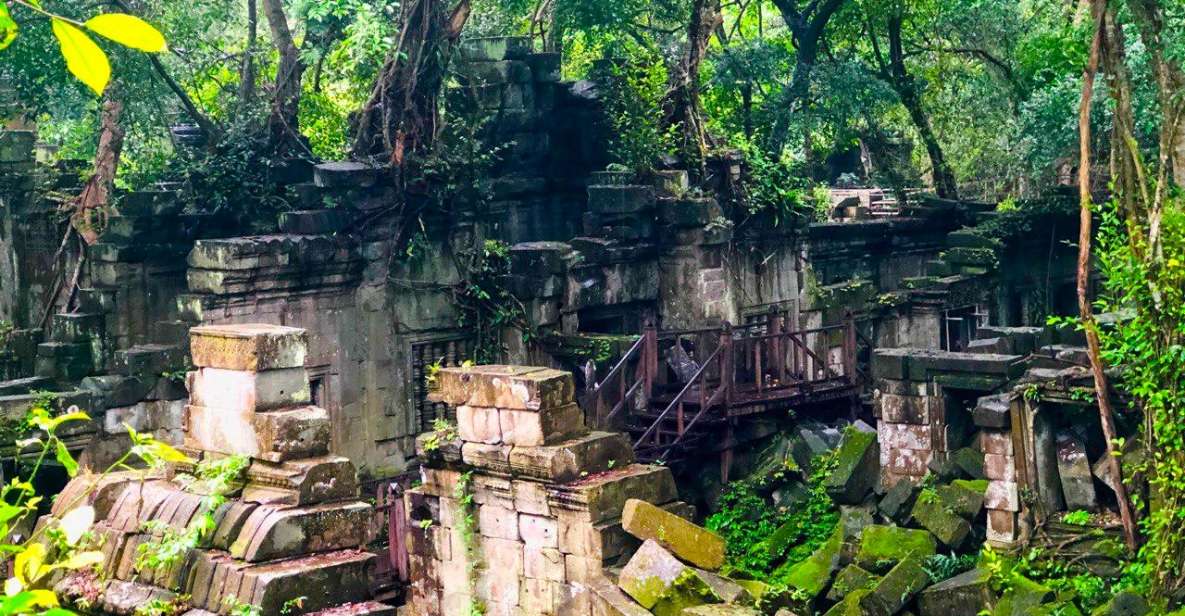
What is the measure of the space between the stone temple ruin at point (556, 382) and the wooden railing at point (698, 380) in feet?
0.21

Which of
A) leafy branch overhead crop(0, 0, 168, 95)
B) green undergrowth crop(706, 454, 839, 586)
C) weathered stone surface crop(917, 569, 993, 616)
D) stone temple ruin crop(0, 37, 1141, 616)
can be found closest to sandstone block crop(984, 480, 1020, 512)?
stone temple ruin crop(0, 37, 1141, 616)

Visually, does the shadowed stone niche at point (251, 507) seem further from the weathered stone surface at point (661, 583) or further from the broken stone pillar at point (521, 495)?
the broken stone pillar at point (521, 495)

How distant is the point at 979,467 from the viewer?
15.9 metres

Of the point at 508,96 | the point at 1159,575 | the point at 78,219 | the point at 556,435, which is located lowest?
the point at 1159,575

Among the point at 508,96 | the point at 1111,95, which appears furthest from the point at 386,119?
the point at 1111,95

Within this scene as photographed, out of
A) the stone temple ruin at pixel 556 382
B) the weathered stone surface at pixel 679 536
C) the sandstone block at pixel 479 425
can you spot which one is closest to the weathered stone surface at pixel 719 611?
the stone temple ruin at pixel 556 382

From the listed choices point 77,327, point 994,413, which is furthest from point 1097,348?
point 77,327

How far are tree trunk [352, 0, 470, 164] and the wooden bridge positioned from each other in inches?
154

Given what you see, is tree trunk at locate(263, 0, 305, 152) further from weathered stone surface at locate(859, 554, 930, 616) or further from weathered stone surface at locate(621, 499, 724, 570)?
weathered stone surface at locate(621, 499, 724, 570)

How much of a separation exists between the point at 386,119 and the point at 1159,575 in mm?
11559

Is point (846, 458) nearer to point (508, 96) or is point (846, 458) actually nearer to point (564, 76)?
point (508, 96)

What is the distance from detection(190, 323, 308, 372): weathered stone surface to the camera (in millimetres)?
10844

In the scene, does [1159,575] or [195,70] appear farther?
[195,70]

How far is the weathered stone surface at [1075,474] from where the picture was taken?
14.6 metres
